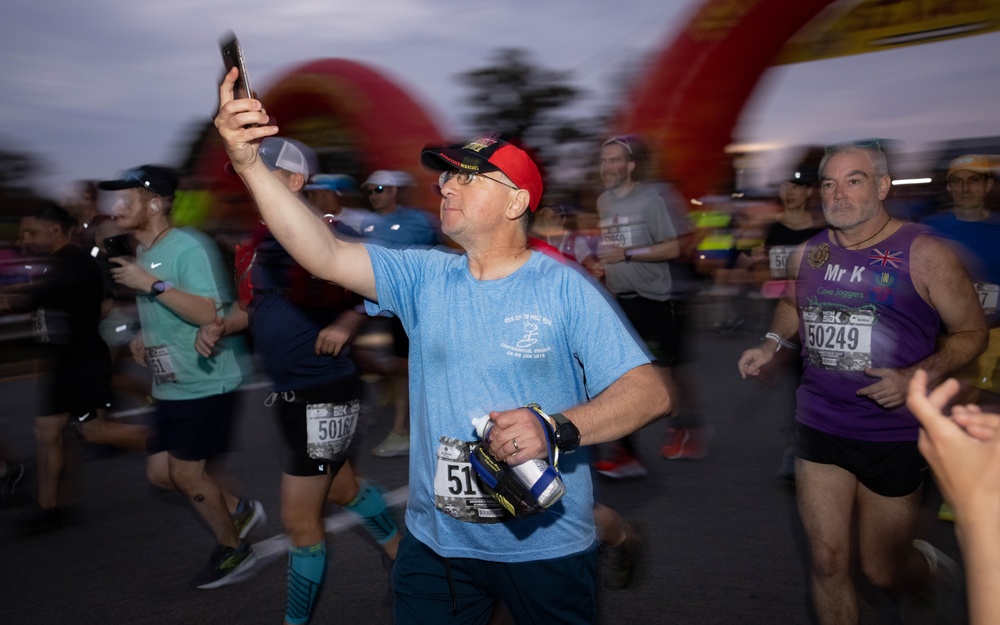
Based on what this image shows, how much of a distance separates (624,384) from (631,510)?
136 inches

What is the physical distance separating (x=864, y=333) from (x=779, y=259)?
3.48 metres

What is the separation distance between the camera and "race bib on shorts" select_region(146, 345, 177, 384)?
14.7 feet

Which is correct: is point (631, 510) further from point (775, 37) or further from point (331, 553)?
point (775, 37)

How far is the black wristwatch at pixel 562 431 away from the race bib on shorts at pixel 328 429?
184 cm

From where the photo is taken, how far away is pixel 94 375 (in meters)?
5.53

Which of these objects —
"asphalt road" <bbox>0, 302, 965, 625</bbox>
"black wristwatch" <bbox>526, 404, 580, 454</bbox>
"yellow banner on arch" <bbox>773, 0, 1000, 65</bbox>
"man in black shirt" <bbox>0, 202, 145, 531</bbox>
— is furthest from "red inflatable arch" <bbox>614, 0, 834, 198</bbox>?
"black wristwatch" <bbox>526, 404, 580, 454</bbox>

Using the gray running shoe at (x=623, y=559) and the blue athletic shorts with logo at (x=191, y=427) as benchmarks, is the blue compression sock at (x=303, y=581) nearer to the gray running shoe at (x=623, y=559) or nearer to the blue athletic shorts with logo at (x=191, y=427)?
the blue athletic shorts with logo at (x=191, y=427)

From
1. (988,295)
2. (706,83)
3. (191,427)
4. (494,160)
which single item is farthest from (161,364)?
(706,83)

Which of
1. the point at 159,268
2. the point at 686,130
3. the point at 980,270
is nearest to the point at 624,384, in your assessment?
the point at 159,268

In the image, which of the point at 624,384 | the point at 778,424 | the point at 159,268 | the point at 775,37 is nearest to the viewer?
the point at 624,384

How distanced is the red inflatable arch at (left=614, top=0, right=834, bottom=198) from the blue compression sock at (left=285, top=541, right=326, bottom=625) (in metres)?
7.12

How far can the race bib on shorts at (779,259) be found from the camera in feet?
21.8

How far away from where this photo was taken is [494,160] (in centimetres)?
251

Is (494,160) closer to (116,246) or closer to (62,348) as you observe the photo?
(116,246)
